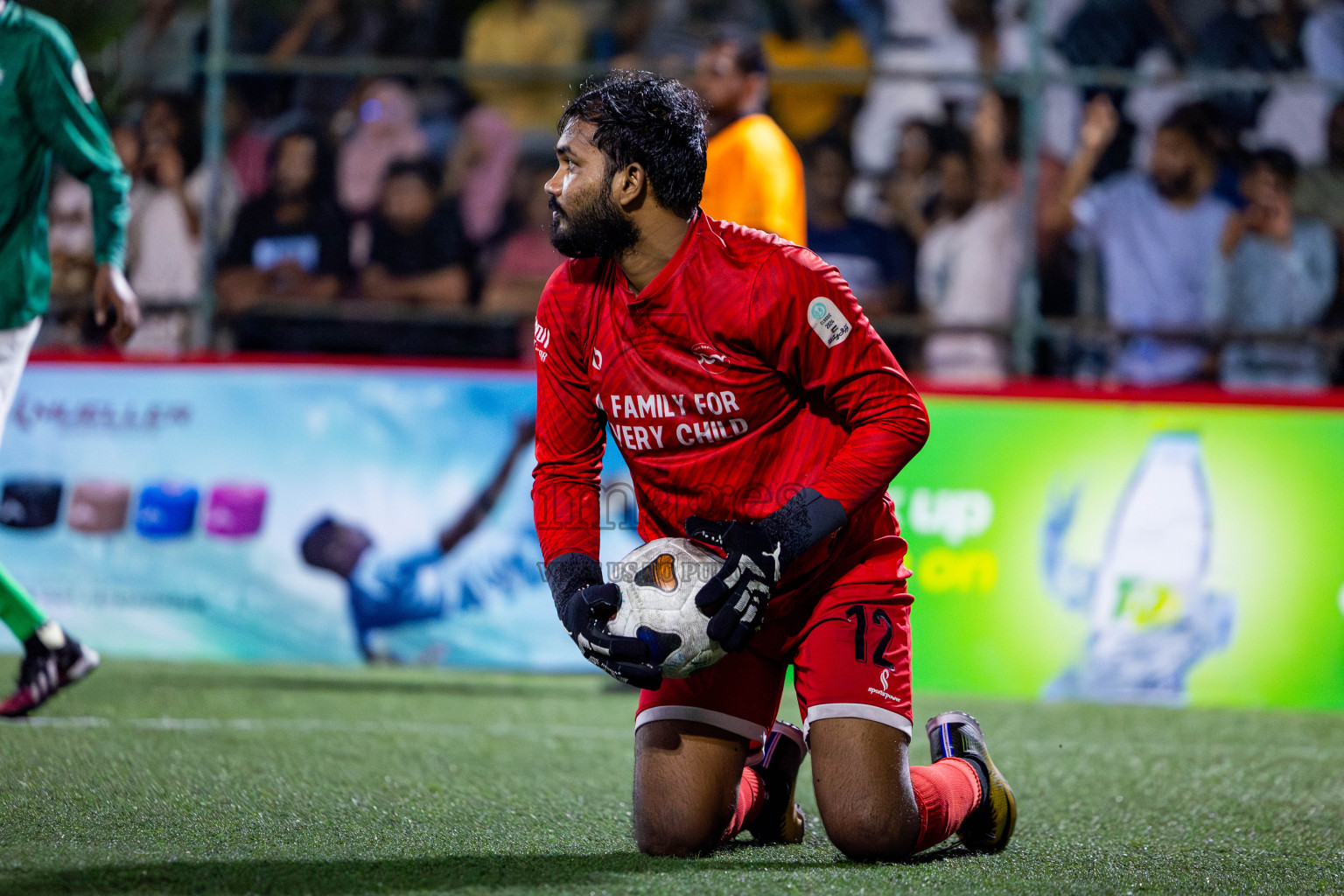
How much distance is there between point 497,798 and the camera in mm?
4070

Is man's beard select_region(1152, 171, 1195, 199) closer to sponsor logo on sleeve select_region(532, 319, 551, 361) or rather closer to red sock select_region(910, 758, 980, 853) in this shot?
red sock select_region(910, 758, 980, 853)

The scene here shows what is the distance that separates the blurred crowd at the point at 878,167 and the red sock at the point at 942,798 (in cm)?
406

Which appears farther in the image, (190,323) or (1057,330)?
(190,323)

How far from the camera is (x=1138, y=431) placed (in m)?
6.57

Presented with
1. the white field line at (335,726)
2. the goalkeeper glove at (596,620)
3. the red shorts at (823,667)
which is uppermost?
the goalkeeper glove at (596,620)

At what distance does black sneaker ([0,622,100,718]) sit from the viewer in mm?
4703

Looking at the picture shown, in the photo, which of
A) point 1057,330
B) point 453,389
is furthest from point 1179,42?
point 453,389

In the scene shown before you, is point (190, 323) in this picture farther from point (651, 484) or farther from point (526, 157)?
point (651, 484)

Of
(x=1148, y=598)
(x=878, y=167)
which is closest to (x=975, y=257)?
(x=878, y=167)

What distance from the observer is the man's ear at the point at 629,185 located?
3258 mm

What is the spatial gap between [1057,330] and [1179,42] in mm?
2245

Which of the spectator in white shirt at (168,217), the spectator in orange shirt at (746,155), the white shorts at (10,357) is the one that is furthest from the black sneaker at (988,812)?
the spectator in white shirt at (168,217)

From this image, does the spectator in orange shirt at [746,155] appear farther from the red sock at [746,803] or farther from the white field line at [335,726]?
the red sock at [746,803]

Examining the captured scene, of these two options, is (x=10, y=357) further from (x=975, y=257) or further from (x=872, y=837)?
(x=975, y=257)
